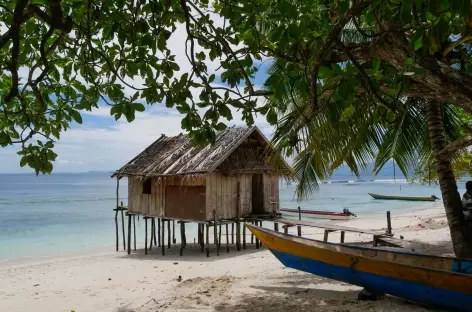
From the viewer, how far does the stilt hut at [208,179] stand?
46.6ft

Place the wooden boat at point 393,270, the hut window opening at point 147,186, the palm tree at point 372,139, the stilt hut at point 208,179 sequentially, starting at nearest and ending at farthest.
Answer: the wooden boat at point 393,270 → the palm tree at point 372,139 → the stilt hut at point 208,179 → the hut window opening at point 147,186

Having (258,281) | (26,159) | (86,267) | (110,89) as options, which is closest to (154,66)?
(110,89)

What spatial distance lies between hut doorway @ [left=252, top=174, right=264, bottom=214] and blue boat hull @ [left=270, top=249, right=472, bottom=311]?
934cm

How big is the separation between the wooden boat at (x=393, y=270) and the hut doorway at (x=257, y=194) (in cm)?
878

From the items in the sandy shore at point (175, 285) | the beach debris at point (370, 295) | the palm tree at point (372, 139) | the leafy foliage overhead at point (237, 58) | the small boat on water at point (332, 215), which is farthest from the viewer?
the small boat on water at point (332, 215)

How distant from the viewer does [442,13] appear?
1987 millimetres

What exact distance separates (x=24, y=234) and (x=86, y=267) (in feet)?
44.3

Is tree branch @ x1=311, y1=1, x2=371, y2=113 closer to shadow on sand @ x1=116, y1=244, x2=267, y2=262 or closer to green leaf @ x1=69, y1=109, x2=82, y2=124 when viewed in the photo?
green leaf @ x1=69, y1=109, x2=82, y2=124

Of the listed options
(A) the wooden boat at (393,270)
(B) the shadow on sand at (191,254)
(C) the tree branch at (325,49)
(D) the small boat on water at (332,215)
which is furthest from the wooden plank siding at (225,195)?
(C) the tree branch at (325,49)

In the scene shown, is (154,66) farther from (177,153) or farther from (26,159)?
(177,153)

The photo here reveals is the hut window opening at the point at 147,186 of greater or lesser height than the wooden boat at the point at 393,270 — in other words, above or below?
above

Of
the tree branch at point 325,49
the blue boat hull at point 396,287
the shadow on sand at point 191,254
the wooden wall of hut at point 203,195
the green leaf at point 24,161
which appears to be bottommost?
the shadow on sand at point 191,254

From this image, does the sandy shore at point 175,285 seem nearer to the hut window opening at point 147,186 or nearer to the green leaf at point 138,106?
the hut window opening at point 147,186

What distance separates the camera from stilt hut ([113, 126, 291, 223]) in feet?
46.6
